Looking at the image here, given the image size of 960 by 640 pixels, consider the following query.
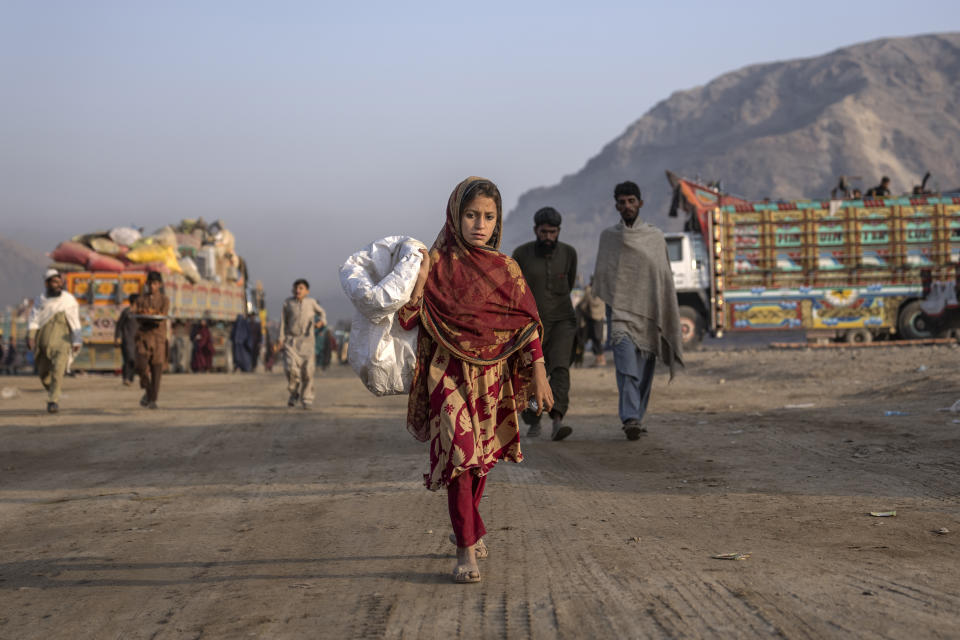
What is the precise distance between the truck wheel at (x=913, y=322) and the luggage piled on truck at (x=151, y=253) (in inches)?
688

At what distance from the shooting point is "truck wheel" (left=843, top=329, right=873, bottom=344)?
23.5 m

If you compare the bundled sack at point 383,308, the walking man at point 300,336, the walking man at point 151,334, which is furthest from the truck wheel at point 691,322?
the bundled sack at point 383,308

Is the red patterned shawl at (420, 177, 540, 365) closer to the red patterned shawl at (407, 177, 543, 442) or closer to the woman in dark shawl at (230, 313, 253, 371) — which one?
the red patterned shawl at (407, 177, 543, 442)

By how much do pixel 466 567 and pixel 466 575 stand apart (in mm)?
30

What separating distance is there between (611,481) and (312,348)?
7284mm

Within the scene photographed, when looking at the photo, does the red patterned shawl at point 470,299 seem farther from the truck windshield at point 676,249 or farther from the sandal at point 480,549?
the truck windshield at point 676,249

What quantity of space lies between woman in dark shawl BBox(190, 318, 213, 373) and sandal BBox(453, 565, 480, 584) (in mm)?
23634

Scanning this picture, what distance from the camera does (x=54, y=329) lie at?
11844 mm

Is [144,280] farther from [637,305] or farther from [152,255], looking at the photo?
[637,305]

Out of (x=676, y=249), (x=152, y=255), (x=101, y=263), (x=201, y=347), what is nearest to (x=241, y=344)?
(x=201, y=347)

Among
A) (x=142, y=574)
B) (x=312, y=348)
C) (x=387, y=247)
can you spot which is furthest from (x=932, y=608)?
(x=312, y=348)

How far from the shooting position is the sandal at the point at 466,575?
3559 millimetres

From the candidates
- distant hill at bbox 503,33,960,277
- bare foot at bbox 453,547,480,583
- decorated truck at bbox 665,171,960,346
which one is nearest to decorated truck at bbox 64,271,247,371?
decorated truck at bbox 665,171,960,346

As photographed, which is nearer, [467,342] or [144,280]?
[467,342]
